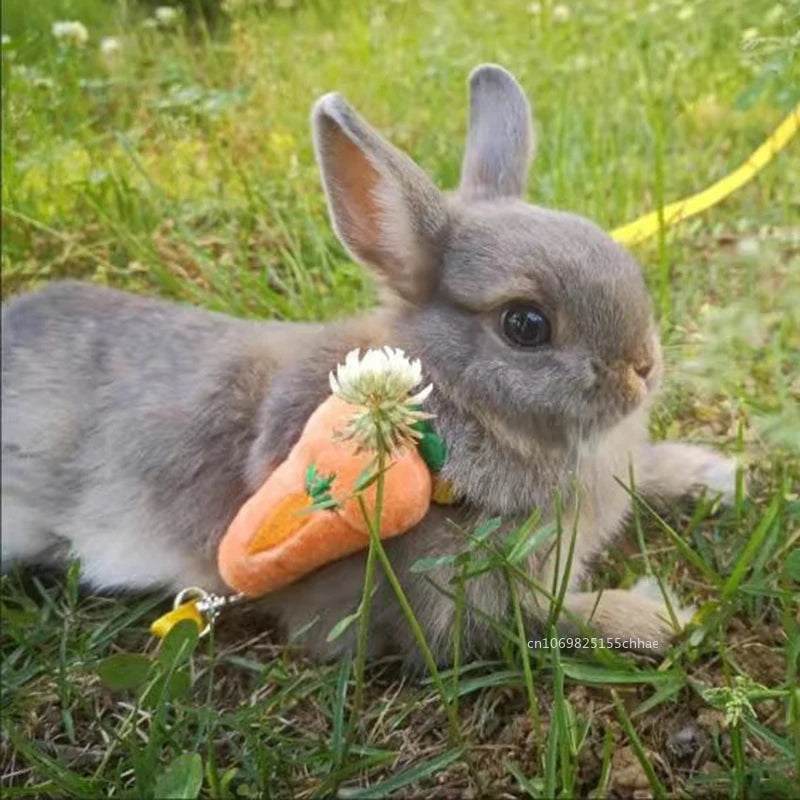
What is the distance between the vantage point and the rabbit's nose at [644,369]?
2.11m

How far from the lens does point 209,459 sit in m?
2.47

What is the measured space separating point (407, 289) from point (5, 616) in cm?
110

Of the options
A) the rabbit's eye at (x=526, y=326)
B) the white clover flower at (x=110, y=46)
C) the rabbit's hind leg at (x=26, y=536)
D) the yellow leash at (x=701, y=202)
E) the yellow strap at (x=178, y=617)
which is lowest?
the rabbit's hind leg at (x=26, y=536)

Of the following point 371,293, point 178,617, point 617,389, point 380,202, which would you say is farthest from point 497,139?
point 178,617

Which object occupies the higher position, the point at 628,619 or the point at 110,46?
the point at 110,46

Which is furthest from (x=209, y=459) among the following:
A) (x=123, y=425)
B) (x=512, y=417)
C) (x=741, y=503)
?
(x=741, y=503)

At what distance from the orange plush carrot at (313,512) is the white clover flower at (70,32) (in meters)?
2.49

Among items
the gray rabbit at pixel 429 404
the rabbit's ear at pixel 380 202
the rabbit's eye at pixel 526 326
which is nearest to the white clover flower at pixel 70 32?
the gray rabbit at pixel 429 404

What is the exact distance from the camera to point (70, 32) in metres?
4.05

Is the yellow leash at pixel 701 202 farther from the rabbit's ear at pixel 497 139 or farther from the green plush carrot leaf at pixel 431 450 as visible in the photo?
the green plush carrot leaf at pixel 431 450

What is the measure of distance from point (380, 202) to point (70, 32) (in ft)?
7.90

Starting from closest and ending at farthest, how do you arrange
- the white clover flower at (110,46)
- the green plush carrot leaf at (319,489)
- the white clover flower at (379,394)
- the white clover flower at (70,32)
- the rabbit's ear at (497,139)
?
1. the white clover flower at (379,394)
2. the green plush carrot leaf at (319,489)
3. the rabbit's ear at (497,139)
4. the white clover flower at (70,32)
5. the white clover flower at (110,46)

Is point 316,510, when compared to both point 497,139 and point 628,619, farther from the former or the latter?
point 497,139

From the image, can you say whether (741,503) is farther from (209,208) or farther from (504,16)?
(504,16)
